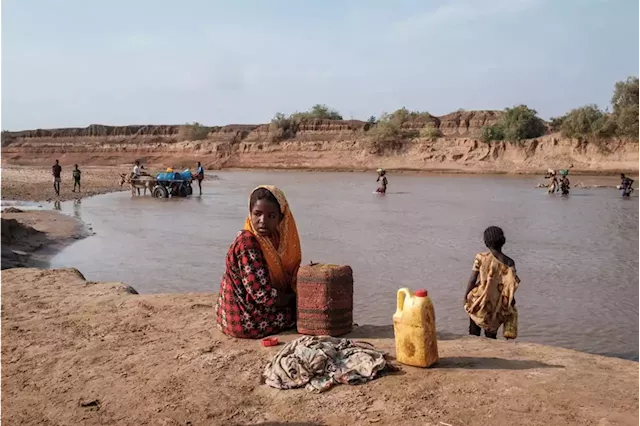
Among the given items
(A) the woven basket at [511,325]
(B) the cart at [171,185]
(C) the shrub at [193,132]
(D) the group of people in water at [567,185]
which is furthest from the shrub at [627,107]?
(C) the shrub at [193,132]

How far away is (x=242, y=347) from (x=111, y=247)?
25.5 ft

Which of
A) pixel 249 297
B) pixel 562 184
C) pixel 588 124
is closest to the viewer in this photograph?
pixel 249 297

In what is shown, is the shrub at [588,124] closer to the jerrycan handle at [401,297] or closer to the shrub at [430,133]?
the shrub at [430,133]

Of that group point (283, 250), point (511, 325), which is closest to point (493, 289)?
point (511, 325)

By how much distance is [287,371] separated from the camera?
384 cm

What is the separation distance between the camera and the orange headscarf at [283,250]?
4.62 m

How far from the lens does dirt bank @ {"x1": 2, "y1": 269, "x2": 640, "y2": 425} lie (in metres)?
3.31

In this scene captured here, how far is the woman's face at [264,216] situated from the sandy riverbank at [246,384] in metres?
0.89

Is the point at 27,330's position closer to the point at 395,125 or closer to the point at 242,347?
the point at 242,347

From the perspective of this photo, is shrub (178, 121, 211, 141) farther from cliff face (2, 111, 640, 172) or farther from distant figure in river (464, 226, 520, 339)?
distant figure in river (464, 226, 520, 339)

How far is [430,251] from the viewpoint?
10.8 m

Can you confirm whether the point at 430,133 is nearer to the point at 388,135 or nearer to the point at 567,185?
the point at 388,135

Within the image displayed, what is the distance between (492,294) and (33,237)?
31.4ft

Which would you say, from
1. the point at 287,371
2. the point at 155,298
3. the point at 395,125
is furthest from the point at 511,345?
the point at 395,125
